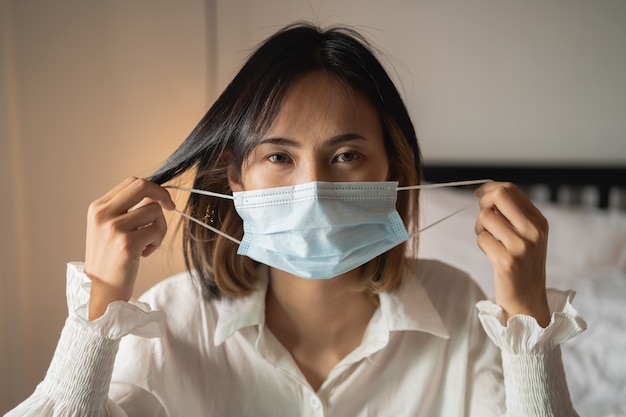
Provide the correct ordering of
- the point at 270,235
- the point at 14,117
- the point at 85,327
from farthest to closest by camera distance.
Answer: the point at 14,117, the point at 270,235, the point at 85,327

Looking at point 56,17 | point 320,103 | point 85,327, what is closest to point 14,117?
point 56,17

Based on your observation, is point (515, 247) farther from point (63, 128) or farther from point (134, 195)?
point (63, 128)

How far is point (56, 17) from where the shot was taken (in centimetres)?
187

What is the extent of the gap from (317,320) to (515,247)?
0.46m

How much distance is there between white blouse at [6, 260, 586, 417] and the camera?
43.7 inches

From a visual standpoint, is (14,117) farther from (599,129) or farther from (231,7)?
(599,129)

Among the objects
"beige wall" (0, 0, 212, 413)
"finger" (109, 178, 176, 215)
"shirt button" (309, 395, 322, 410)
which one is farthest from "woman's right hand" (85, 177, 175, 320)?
"beige wall" (0, 0, 212, 413)

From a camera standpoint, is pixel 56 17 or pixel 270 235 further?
pixel 56 17

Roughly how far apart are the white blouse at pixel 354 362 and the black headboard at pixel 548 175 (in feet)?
3.17

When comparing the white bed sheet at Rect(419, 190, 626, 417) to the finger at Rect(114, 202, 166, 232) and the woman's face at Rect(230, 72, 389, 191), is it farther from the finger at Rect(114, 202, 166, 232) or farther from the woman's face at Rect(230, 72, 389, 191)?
the finger at Rect(114, 202, 166, 232)

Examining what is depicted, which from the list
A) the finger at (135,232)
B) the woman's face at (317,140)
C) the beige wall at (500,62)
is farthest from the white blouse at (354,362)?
the beige wall at (500,62)

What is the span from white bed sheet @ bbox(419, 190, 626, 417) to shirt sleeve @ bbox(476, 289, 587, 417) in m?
0.50

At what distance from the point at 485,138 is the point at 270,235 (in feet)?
4.67

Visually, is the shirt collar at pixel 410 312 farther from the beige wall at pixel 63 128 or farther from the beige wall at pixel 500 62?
the beige wall at pixel 500 62
